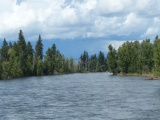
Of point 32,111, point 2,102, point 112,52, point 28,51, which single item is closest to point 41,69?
point 28,51

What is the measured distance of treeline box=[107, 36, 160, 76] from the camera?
6722 inches

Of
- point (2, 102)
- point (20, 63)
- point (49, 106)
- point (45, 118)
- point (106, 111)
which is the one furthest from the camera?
point (20, 63)

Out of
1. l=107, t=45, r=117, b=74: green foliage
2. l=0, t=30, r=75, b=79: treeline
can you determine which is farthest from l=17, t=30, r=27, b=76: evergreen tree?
l=107, t=45, r=117, b=74: green foliage

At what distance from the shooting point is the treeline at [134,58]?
560ft

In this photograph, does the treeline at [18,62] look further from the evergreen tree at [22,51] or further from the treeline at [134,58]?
the treeline at [134,58]

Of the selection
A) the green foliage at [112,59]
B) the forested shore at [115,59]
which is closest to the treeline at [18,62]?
the forested shore at [115,59]

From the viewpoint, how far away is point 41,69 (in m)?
192

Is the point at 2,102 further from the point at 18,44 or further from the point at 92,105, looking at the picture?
the point at 18,44

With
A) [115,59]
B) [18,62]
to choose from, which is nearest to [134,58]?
[115,59]

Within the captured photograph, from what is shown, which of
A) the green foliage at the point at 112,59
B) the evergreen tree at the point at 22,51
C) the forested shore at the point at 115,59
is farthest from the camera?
the green foliage at the point at 112,59

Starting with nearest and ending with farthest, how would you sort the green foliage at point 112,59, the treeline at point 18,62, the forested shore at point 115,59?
the treeline at point 18,62 → the forested shore at point 115,59 → the green foliage at point 112,59

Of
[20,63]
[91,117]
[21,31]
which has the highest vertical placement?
[21,31]

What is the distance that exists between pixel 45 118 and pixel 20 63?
12692 cm

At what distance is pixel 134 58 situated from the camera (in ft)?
582
